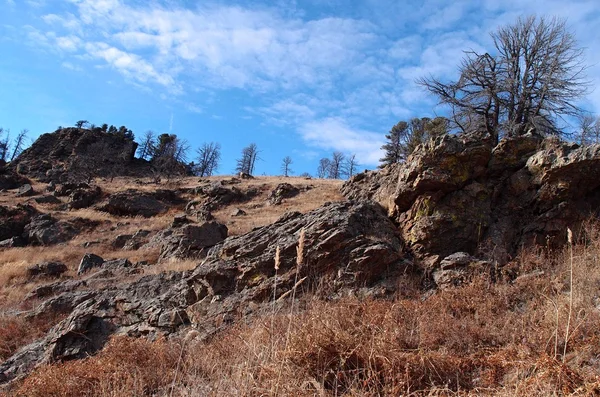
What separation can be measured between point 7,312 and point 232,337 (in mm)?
8516

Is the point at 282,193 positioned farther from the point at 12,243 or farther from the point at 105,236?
the point at 12,243

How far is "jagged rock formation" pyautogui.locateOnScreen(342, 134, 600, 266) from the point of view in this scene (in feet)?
25.3

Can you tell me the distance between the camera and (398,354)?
365 centimetres

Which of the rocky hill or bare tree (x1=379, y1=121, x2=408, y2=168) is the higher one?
bare tree (x1=379, y1=121, x2=408, y2=168)

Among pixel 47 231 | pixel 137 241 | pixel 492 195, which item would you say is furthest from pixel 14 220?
pixel 492 195

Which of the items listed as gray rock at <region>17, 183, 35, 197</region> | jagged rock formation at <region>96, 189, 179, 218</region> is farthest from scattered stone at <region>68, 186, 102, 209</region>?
gray rock at <region>17, 183, 35, 197</region>

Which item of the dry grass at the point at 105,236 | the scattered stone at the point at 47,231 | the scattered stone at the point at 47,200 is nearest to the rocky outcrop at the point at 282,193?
the dry grass at the point at 105,236

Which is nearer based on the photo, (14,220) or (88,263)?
(88,263)

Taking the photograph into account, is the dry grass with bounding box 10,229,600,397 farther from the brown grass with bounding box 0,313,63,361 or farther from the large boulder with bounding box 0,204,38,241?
the large boulder with bounding box 0,204,38,241

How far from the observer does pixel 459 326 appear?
15.2 ft

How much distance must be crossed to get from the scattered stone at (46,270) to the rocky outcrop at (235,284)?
6.82m

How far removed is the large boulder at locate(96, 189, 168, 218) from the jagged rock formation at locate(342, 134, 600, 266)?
24.2 metres

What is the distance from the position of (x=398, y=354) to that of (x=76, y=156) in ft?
223

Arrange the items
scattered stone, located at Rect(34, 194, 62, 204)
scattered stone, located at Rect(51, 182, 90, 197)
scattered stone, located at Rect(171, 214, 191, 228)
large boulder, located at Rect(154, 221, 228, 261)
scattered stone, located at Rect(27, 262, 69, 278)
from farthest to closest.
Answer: scattered stone, located at Rect(51, 182, 90, 197)
scattered stone, located at Rect(34, 194, 62, 204)
scattered stone, located at Rect(171, 214, 191, 228)
scattered stone, located at Rect(27, 262, 69, 278)
large boulder, located at Rect(154, 221, 228, 261)
